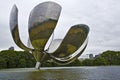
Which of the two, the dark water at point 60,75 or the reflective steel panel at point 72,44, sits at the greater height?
the reflective steel panel at point 72,44

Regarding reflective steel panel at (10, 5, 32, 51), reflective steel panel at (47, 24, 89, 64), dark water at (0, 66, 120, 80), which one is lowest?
dark water at (0, 66, 120, 80)

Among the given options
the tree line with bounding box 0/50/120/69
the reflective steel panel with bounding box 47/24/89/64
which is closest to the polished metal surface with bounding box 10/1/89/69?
the reflective steel panel with bounding box 47/24/89/64

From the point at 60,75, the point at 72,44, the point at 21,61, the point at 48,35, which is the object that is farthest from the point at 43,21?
the point at 21,61

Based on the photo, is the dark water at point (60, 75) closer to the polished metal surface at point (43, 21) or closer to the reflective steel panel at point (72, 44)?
the reflective steel panel at point (72, 44)

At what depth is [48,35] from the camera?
1161 inches

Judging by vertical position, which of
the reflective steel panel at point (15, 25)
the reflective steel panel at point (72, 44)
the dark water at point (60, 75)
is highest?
Result: the reflective steel panel at point (15, 25)

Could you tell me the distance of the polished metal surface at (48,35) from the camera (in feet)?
94.9

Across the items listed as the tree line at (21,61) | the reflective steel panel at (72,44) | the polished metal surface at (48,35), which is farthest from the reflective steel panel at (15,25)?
the tree line at (21,61)

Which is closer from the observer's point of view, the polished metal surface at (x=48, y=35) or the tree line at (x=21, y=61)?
the polished metal surface at (x=48, y=35)

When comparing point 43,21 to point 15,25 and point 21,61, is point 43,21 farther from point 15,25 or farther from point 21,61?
point 21,61

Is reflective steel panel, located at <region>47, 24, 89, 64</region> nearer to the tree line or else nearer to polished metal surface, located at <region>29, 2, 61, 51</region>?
polished metal surface, located at <region>29, 2, 61, 51</region>

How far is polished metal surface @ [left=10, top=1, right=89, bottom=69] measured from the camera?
94.9 ft

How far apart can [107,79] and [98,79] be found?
1.99 feet

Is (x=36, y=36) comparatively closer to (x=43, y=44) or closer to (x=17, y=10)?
(x=43, y=44)
